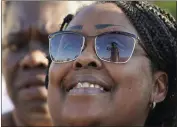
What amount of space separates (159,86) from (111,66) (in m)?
0.34

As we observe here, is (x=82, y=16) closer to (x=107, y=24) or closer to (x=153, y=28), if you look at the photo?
(x=107, y=24)

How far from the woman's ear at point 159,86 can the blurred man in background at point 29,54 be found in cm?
92

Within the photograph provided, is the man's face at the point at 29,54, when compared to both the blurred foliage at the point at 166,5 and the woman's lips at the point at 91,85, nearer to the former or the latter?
the blurred foliage at the point at 166,5

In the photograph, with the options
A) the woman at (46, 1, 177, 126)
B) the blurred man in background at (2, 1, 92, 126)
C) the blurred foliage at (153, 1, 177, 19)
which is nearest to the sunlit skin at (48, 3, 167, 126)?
the woman at (46, 1, 177, 126)

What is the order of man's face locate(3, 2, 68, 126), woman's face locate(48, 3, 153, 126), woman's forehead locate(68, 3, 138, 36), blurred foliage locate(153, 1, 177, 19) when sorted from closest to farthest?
woman's face locate(48, 3, 153, 126) → woman's forehead locate(68, 3, 138, 36) → blurred foliage locate(153, 1, 177, 19) → man's face locate(3, 2, 68, 126)

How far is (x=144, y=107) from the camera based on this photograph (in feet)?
8.44

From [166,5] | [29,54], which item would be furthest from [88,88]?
[166,5]

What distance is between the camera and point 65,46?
2.58 metres

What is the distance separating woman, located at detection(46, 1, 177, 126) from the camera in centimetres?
245

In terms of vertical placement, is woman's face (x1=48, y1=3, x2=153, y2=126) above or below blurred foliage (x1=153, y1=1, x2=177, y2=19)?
below

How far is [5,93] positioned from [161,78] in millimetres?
1404

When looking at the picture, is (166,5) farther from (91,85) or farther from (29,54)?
(91,85)

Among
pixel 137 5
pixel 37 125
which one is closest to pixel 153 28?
pixel 137 5

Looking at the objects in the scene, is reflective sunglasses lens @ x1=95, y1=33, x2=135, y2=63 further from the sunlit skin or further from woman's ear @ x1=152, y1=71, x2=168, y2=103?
woman's ear @ x1=152, y1=71, x2=168, y2=103
